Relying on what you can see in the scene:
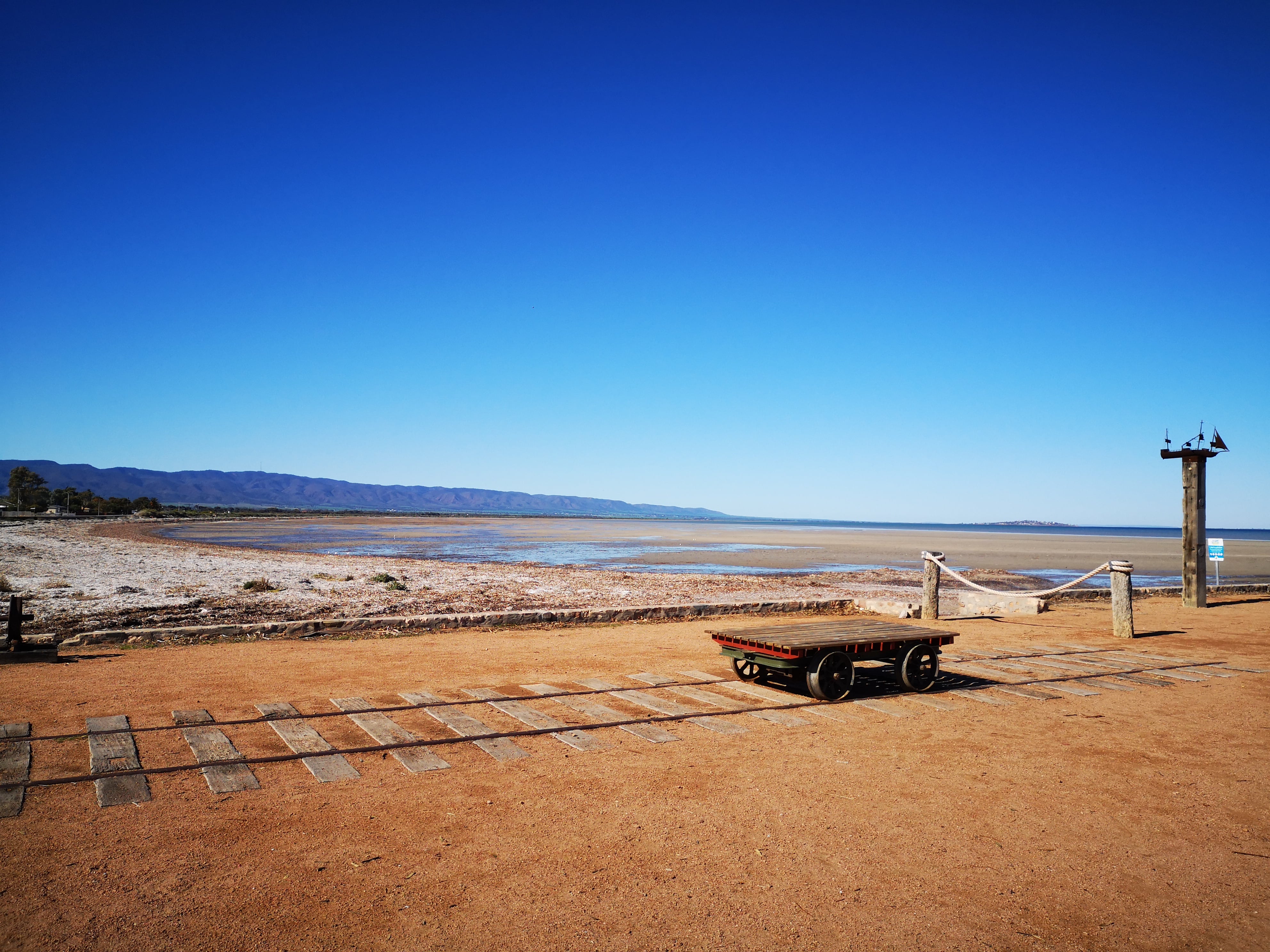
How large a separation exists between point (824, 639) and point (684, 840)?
376cm

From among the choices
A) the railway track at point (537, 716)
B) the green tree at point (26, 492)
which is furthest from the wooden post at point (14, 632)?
the green tree at point (26, 492)

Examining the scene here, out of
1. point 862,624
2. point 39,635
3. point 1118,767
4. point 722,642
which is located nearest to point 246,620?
point 39,635

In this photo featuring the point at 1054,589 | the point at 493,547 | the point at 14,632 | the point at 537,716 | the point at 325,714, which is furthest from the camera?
the point at 493,547

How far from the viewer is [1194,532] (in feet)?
47.4

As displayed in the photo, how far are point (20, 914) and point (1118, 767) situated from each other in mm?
6468

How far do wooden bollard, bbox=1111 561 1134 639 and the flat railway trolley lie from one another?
4.70 meters

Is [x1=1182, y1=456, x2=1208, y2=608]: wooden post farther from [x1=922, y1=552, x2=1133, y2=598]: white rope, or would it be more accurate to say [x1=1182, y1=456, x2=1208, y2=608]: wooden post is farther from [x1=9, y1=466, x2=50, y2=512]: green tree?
[x1=9, y1=466, x2=50, y2=512]: green tree

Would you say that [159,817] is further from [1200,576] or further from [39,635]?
[1200,576]

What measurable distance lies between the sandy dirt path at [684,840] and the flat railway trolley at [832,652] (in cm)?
63

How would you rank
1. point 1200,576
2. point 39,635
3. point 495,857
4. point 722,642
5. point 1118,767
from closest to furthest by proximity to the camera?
1. point 495,857
2. point 1118,767
3. point 722,642
4. point 39,635
5. point 1200,576

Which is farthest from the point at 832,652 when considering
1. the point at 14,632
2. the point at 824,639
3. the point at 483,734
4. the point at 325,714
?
the point at 14,632

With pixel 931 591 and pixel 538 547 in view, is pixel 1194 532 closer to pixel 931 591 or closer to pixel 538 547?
pixel 931 591

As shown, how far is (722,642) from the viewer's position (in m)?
8.15

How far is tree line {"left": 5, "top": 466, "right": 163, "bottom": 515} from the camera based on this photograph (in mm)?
81625
